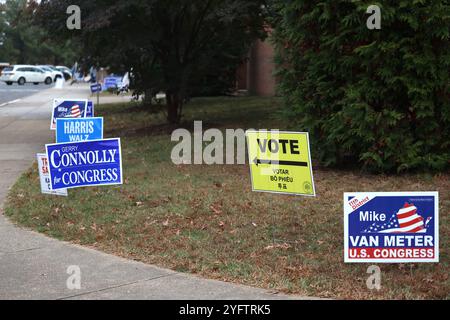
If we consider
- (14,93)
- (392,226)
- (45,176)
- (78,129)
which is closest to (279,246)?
(392,226)

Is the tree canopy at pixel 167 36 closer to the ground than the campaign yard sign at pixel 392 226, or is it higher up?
higher up

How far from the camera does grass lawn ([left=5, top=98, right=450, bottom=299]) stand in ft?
18.6

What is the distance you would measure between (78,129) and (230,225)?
154 inches

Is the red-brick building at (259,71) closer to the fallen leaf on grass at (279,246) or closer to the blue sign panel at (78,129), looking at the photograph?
the blue sign panel at (78,129)

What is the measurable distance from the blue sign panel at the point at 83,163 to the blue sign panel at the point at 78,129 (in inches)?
65.3

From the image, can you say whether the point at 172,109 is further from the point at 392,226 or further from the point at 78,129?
the point at 392,226

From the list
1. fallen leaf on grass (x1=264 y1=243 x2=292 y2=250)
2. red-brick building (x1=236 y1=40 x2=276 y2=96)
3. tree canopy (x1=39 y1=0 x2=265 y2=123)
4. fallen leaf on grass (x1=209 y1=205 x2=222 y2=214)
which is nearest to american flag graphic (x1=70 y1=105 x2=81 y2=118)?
tree canopy (x1=39 y1=0 x2=265 y2=123)

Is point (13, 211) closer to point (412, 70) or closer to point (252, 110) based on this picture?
point (412, 70)

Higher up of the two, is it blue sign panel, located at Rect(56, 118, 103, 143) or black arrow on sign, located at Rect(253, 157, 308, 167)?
blue sign panel, located at Rect(56, 118, 103, 143)

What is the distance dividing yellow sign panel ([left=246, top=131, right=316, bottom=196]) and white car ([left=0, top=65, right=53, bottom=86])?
5376 centimetres

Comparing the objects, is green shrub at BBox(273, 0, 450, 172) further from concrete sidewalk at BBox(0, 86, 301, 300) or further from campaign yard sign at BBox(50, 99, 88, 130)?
concrete sidewalk at BBox(0, 86, 301, 300)

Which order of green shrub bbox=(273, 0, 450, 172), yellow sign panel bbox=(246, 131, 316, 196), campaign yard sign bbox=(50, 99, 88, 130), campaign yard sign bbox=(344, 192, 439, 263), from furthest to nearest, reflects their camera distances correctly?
1. campaign yard sign bbox=(50, 99, 88, 130)
2. green shrub bbox=(273, 0, 450, 172)
3. yellow sign panel bbox=(246, 131, 316, 196)
4. campaign yard sign bbox=(344, 192, 439, 263)

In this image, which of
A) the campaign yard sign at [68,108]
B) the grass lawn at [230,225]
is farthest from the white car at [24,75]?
the grass lawn at [230,225]

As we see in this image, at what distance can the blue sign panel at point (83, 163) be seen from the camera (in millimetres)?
8547
